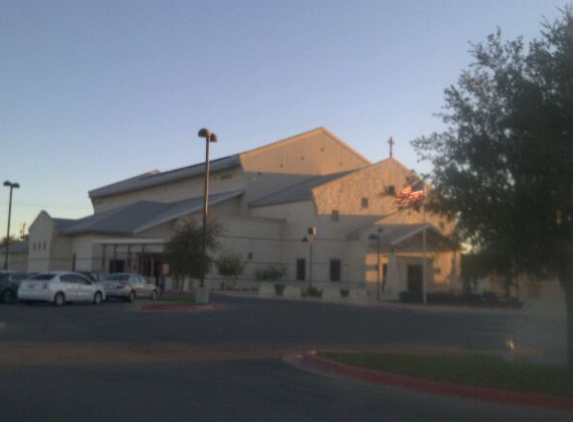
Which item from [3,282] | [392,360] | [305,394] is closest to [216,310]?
[3,282]

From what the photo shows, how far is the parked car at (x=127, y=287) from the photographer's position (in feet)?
127

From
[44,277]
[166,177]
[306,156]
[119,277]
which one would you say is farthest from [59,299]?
[166,177]

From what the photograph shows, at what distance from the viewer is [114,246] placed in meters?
57.9

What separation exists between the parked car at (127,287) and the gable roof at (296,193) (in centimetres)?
2007

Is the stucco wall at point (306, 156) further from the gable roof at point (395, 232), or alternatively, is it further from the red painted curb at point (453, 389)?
the red painted curb at point (453, 389)

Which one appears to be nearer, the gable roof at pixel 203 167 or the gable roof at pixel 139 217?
the gable roof at pixel 139 217

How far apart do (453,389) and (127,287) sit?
28717mm

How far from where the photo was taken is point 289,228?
6159 centimetres

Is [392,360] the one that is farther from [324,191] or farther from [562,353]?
[324,191]

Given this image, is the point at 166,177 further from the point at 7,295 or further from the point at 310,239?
the point at 7,295

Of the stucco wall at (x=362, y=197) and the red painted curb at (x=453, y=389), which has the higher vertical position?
the stucco wall at (x=362, y=197)

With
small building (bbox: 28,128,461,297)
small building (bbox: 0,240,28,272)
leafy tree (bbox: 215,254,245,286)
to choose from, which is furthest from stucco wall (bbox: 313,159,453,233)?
small building (bbox: 0,240,28,272)

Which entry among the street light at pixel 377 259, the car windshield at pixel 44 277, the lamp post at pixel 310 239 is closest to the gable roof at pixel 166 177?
the lamp post at pixel 310 239

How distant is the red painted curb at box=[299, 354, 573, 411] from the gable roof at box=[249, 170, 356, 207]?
1758 inches
